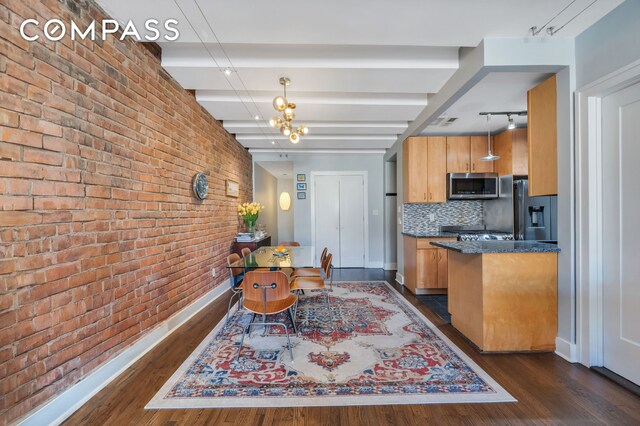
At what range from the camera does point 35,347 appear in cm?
149

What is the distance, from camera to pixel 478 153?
4270 millimetres

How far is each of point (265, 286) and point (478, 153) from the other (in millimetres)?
3923

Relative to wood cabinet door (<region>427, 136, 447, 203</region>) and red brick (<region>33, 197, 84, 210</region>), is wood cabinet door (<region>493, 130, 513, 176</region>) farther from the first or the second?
red brick (<region>33, 197, 84, 210</region>)

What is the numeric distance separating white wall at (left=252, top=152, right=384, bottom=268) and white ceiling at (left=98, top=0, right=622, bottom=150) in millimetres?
1861

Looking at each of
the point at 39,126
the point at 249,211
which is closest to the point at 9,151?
the point at 39,126

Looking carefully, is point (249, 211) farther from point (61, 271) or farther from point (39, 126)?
point (39, 126)

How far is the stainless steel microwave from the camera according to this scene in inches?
163

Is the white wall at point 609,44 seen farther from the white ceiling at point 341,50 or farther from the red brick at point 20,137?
the red brick at point 20,137

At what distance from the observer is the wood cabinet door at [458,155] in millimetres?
4270

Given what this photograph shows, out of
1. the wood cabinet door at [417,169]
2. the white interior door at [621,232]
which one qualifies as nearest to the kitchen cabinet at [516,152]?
the wood cabinet door at [417,169]

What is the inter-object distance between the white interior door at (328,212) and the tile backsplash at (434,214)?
5.80 ft

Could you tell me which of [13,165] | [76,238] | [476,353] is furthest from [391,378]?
[13,165]

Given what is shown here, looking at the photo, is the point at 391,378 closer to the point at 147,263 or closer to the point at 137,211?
the point at 147,263

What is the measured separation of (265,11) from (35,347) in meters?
2.53
